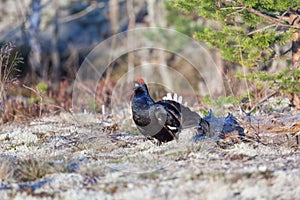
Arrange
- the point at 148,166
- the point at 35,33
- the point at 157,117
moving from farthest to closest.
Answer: the point at 35,33
the point at 157,117
the point at 148,166

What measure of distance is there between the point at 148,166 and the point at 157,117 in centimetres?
111

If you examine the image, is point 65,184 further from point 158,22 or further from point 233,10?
point 158,22

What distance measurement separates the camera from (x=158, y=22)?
883 inches

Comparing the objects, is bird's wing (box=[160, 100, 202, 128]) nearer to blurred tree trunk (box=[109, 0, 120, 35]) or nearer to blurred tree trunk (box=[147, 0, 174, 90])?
blurred tree trunk (box=[147, 0, 174, 90])

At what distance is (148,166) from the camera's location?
521 centimetres

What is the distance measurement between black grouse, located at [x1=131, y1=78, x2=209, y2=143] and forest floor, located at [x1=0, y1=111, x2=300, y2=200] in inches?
5.8

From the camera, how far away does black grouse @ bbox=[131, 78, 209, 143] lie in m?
6.23

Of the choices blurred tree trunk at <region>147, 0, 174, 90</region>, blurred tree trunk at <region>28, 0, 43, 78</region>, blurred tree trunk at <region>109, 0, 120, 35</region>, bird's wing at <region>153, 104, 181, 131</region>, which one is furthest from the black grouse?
blurred tree trunk at <region>109, 0, 120, 35</region>

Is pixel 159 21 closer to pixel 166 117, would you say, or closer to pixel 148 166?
pixel 166 117

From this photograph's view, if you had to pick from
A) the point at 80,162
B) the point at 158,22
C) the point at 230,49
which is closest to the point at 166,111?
the point at 80,162

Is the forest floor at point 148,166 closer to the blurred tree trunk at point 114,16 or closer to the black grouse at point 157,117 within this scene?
the black grouse at point 157,117

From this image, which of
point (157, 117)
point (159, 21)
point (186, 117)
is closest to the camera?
point (157, 117)

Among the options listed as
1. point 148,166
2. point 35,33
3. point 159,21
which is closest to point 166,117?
point 148,166

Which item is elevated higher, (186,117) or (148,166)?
(186,117)
